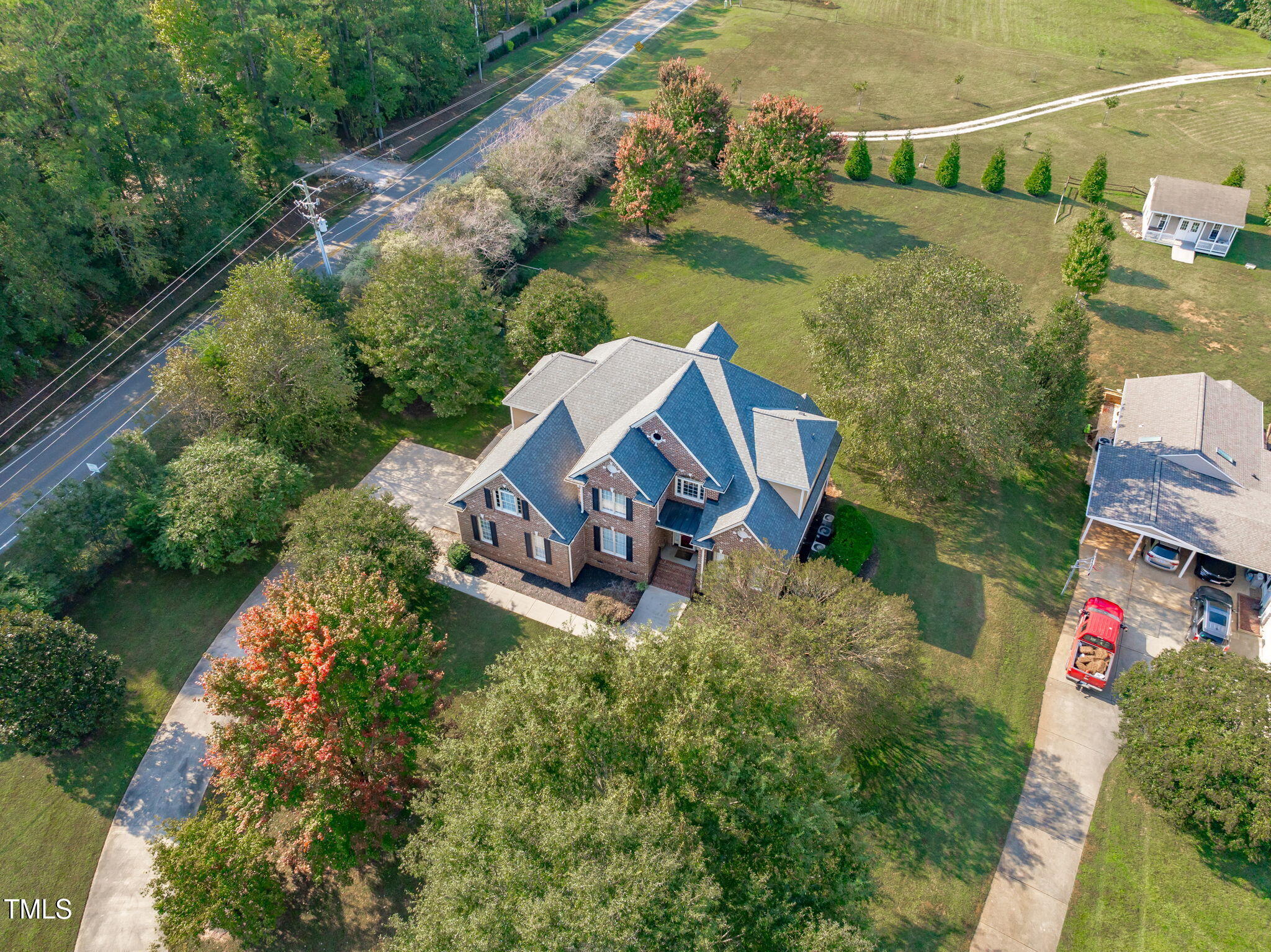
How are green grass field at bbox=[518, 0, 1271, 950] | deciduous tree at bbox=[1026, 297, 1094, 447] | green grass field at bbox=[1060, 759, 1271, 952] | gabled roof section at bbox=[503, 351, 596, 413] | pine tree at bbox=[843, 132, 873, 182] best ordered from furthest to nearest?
pine tree at bbox=[843, 132, 873, 182], deciduous tree at bbox=[1026, 297, 1094, 447], gabled roof section at bbox=[503, 351, 596, 413], green grass field at bbox=[518, 0, 1271, 950], green grass field at bbox=[1060, 759, 1271, 952]

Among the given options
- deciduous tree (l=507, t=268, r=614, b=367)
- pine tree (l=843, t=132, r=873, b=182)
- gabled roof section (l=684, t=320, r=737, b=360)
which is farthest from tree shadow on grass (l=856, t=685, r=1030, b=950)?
pine tree (l=843, t=132, r=873, b=182)

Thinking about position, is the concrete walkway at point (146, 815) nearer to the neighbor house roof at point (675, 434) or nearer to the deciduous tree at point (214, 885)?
the deciduous tree at point (214, 885)

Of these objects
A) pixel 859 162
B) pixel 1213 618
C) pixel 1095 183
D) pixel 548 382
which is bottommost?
pixel 1213 618

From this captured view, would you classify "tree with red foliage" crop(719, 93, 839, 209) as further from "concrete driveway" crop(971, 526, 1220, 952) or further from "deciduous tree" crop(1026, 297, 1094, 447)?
"concrete driveway" crop(971, 526, 1220, 952)

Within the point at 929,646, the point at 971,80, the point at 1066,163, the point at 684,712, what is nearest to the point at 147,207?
the point at 684,712

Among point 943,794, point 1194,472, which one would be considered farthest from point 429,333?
point 1194,472

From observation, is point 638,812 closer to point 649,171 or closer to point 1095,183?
point 649,171

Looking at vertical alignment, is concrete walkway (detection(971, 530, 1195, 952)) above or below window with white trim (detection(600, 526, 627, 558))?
below
